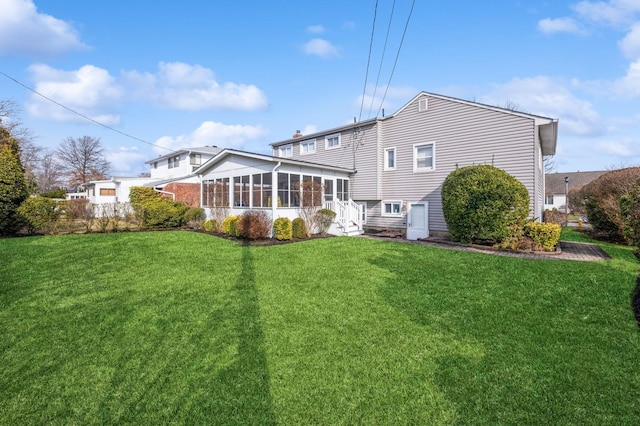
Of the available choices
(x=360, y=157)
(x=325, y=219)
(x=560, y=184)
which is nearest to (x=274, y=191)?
(x=325, y=219)

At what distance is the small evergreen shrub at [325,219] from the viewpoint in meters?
13.7

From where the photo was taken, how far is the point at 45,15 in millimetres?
11953

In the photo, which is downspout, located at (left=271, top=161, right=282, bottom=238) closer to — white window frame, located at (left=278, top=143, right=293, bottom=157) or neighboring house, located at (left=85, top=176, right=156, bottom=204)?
white window frame, located at (left=278, top=143, right=293, bottom=157)

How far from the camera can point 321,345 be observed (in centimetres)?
385

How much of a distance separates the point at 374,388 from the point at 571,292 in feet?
16.0

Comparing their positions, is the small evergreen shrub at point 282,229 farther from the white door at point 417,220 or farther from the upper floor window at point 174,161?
the upper floor window at point 174,161

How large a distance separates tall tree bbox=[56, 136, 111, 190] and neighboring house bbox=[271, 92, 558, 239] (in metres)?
44.9

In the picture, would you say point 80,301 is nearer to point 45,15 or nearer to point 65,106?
point 45,15

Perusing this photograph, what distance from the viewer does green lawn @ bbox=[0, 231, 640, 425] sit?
108 inches

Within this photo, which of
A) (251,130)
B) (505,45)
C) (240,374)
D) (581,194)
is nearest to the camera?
(240,374)

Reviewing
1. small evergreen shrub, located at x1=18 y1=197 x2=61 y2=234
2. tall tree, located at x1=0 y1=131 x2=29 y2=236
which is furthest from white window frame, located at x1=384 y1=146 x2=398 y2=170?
tall tree, located at x1=0 y1=131 x2=29 y2=236

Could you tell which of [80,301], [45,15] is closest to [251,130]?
[45,15]

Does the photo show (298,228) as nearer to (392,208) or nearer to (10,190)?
(392,208)

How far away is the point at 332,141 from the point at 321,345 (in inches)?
597
